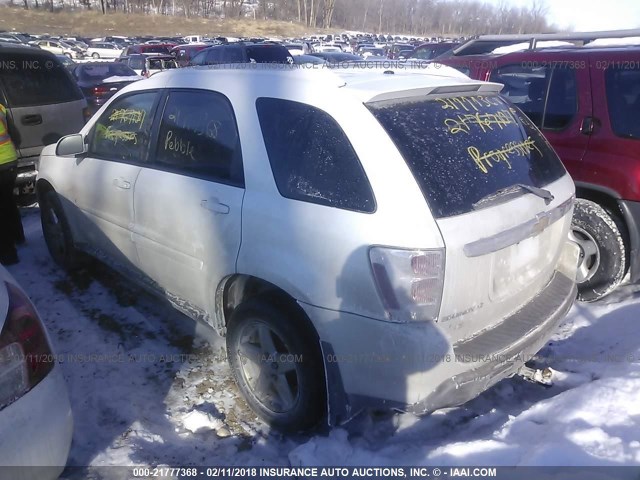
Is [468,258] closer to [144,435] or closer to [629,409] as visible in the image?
[629,409]

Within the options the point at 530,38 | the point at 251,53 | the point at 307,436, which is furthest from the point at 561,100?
the point at 251,53

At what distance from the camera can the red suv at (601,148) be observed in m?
3.97

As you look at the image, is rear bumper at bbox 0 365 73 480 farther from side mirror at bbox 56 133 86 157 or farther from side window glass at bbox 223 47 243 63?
side window glass at bbox 223 47 243 63

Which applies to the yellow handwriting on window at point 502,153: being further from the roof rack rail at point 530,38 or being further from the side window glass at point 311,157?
the roof rack rail at point 530,38

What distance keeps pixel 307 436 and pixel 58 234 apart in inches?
126

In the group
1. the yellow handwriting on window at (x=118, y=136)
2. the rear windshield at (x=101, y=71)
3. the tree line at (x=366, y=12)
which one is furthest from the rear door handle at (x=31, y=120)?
the tree line at (x=366, y=12)

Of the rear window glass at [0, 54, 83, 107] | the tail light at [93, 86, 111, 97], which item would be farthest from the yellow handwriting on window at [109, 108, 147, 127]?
the tail light at [93, 86, 111, 97]

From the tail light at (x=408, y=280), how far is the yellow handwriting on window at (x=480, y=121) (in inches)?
30.0

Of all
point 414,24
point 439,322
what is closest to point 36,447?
point 439,322

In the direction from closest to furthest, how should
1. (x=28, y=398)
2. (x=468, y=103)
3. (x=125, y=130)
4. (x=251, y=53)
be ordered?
(x=28, y=398), (x=468, y=103), (x=125, y=130), (x=251, y=53)

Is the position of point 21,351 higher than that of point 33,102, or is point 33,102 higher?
point 33,102

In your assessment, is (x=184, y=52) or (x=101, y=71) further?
(x=184, y=52)

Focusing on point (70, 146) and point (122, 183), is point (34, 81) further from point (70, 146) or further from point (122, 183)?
point (122, 183)

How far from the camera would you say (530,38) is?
573 centimetres
